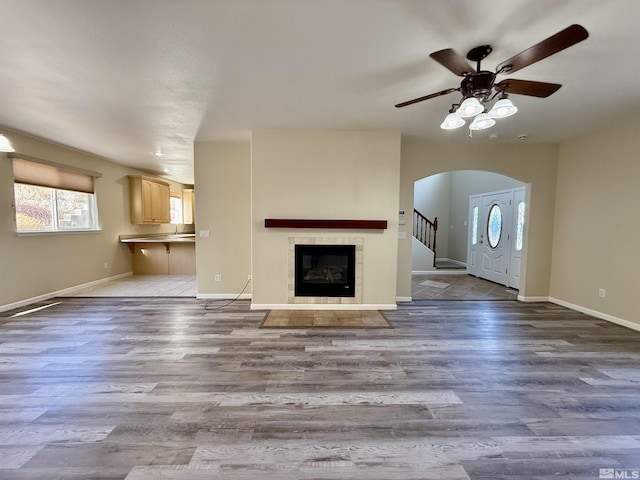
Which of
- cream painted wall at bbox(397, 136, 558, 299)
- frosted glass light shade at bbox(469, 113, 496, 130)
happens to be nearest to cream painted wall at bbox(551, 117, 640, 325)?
cream painted wall at bbox(397, 136, 558, 299)

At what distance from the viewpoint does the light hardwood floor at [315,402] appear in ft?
5.19

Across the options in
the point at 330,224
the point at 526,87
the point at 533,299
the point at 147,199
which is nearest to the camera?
the point at 526,87

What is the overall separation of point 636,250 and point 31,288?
28.8 ft

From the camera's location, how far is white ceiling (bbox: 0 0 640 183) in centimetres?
179

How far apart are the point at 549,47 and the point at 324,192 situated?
288 centimetres

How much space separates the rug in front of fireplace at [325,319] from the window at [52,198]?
14.0 ft

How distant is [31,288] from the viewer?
14.8ft

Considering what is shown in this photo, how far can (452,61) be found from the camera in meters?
→ 1.96

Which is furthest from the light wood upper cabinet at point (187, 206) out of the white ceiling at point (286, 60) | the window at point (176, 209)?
the white ceiling at point (286, 60)

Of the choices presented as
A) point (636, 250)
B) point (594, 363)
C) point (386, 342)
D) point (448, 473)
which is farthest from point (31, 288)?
point (636, 250)

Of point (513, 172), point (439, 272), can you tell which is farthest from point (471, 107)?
point (439, 272)

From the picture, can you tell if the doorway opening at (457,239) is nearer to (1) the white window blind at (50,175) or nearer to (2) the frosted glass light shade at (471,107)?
(2) the frosted glass light shade at (471,107)

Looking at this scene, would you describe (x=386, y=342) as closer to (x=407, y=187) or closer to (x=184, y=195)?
(x=407, y=187)

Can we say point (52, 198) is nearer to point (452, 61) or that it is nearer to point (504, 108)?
point (452, 61)
